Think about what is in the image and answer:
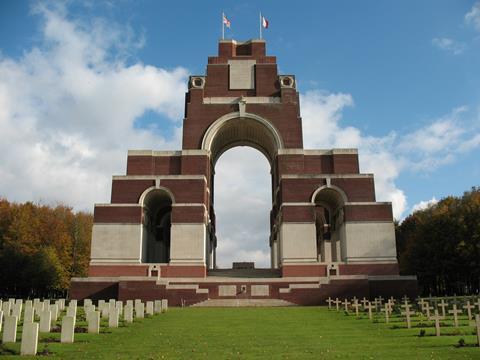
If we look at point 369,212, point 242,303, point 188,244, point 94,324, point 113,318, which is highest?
point 369,212

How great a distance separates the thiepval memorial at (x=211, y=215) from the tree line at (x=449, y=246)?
779 centimetres

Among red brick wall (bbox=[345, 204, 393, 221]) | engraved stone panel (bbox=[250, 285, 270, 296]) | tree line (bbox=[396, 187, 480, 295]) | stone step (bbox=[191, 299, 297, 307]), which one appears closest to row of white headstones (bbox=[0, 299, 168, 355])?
stone step (bbox=[191, 299, 297, 307])

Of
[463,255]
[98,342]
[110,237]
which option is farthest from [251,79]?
[98,342]

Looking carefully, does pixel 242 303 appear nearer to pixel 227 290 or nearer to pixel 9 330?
pixel 227 290

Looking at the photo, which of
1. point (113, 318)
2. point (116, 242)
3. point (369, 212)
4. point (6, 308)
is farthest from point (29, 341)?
point (369, 212)

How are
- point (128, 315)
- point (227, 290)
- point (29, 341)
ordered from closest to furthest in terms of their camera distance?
point (29, 341) < point (128, 315) < point (227, 290)

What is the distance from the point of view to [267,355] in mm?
10383

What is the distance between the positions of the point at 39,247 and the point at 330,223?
88.5 ft

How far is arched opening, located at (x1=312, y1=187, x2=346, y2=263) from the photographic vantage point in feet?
119

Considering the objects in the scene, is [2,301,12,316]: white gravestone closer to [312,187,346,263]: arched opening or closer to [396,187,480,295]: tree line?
[312,187,346,263]: arched opening

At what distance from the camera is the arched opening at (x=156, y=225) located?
120ft

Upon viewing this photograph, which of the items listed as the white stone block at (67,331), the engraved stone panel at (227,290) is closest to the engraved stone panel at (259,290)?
the engraved stone panel at (227,290)

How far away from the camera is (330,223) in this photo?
139ft

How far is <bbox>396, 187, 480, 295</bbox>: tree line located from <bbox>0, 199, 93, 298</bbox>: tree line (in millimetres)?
32117
